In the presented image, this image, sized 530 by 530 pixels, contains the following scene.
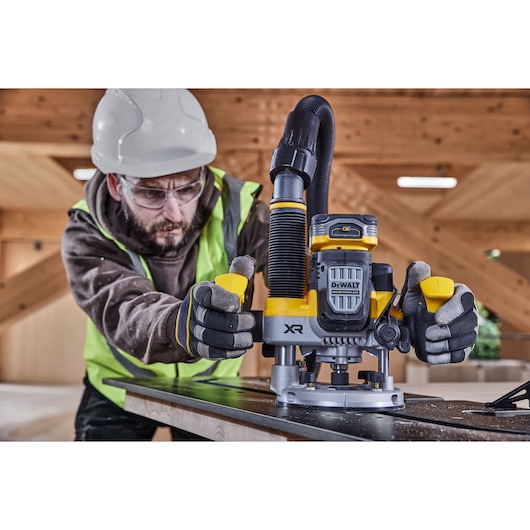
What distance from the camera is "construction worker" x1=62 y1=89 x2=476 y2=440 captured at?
2.48 metres

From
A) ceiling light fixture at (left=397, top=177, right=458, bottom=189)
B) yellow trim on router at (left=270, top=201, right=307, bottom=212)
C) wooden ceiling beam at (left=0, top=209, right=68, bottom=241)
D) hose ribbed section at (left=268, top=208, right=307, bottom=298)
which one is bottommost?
hose ribbed section at (left=268, top=208, right=307, bottom=298)

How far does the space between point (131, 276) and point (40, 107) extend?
150cm

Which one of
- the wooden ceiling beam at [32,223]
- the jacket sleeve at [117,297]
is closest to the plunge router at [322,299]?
the jacket sleeve at [117,297]

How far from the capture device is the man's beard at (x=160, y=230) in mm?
2604

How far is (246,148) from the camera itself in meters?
3.41

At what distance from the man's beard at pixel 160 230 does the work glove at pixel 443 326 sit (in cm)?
134

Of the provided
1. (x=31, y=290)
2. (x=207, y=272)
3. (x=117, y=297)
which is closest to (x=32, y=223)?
(x=31, y=290)

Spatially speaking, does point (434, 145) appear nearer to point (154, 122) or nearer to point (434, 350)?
point (154, 122)

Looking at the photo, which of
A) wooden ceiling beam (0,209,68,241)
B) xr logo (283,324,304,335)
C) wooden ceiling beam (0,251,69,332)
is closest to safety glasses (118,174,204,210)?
wooden ceiling beam (0,251,69,332)

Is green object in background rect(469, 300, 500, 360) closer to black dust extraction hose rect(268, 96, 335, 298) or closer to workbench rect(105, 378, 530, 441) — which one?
workbench rect(105, 378, 530, 441)

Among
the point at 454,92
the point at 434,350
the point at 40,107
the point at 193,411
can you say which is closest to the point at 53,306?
the point at 40,107

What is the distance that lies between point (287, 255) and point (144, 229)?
1220 mm

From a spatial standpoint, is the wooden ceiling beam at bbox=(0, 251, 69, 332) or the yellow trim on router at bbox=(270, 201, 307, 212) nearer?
the yellow trim on router at bbox=(270, 201, 307, 212)

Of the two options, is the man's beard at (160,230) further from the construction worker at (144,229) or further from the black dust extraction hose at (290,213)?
the black dust extraction hose at (290,213)
